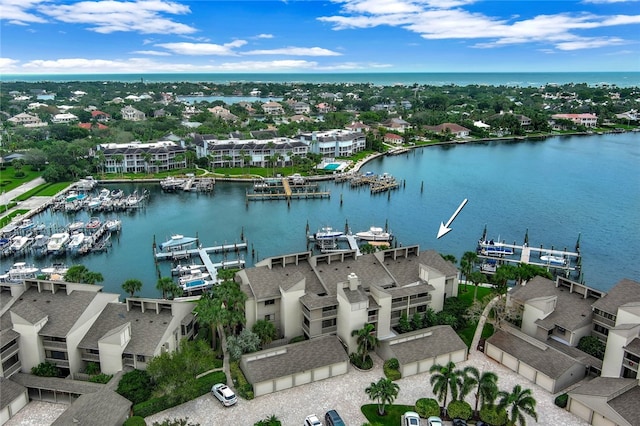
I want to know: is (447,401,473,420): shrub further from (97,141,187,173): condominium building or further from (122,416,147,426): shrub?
(97,141,187,173): condominium building

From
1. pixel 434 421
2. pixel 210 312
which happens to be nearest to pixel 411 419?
pixel 434 421

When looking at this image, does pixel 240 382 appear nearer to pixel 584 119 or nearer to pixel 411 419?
pixel 411 419

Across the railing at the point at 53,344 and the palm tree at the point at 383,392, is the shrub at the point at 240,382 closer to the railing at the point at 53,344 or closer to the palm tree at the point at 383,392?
the palm tree at the point at 383,392

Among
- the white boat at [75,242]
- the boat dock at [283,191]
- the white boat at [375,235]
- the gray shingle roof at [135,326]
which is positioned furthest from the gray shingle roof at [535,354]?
the boat dock at [283,191]

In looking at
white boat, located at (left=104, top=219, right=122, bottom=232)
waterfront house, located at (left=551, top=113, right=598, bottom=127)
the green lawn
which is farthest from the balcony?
waterfront house, located at (left=551, top=113, right=598, bottom=127)

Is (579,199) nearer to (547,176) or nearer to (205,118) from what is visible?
(547,176)

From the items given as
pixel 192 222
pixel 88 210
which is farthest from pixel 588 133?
pixel 88 210
